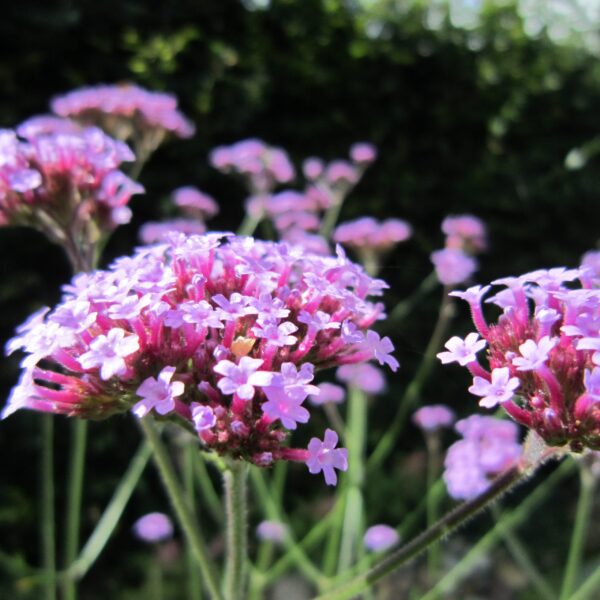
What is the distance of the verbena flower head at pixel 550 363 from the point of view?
1.03 metres

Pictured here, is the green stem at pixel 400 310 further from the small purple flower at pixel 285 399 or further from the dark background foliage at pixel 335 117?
the small purple flower at pixel 285 399

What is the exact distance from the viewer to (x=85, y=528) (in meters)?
4.09

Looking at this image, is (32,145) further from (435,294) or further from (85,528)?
(435,294)

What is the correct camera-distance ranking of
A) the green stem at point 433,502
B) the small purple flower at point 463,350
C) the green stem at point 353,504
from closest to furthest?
1. the small purple flower at point 463,350
2. the green stem at point 353,504
3. the green stem at point 433,502

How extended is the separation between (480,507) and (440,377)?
3.84 metres

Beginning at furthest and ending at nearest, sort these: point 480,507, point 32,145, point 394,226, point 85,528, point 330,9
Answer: point 330,9, point 85,528, point 394,226, point 32,145, point 480,507

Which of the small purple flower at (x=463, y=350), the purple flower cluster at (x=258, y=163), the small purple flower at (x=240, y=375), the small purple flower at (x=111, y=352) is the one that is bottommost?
the small purple flower at (x=463, y=350)

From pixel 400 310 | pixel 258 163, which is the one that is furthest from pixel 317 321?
pixel 400 310

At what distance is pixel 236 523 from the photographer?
1.32 meters

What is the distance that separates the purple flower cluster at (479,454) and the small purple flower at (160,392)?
46.2 inches

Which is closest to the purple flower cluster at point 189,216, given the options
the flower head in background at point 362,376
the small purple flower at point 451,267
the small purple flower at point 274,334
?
the flower head in background at point 362,376

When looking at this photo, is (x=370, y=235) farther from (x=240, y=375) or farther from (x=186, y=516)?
(x=240, y=375)

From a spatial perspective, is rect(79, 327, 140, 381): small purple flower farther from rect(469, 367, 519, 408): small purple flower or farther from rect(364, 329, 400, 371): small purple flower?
rect(469, 367, 519, 408): small purple flower

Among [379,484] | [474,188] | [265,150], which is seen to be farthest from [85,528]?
[474,188]
